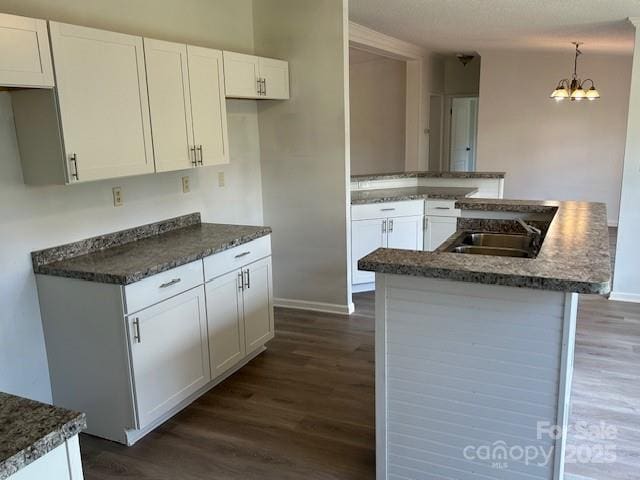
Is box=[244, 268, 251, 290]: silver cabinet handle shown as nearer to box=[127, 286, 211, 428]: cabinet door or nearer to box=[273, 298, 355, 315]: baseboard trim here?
box=[127, 286, 211, 428]: cabinet door

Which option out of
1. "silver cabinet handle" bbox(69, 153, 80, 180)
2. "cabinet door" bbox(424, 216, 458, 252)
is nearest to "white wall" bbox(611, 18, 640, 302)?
"cabinet door" bbox(424, 216, 458, 252)

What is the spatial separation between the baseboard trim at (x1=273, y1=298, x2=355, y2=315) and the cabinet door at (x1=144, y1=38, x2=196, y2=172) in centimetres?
184

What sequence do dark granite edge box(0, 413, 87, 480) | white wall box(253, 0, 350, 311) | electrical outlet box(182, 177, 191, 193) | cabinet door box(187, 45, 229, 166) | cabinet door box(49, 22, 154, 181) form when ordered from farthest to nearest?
white wall box(253, 0, 350, 311) → electrical outlet box(182, 177, 191, 193) → cabinet door box(187, 45, 229, 166) → cabinet door box(49, 22, 154, 181) → dark granite edge box(0, 413, 87, 480)

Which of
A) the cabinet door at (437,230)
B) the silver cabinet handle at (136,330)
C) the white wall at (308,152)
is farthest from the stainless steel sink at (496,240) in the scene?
the silver cabinet handle at (136,330)

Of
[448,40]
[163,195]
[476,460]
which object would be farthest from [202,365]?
[448,40]

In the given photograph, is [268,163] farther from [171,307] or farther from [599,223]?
[599,223]

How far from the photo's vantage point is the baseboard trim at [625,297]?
15.3ft

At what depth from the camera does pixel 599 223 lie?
2.79 m

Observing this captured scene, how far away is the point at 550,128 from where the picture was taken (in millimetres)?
7805

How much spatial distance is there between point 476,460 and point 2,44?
2.53 metres

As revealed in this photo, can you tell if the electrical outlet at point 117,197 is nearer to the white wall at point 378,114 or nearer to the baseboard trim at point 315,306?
the baseboard trim at point 315,306

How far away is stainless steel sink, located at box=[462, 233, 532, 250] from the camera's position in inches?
125

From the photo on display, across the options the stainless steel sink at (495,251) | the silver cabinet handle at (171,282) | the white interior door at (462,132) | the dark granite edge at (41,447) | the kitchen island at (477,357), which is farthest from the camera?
the white interior door at (462,132)

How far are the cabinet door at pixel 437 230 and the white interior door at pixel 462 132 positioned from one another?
15.2 feet
